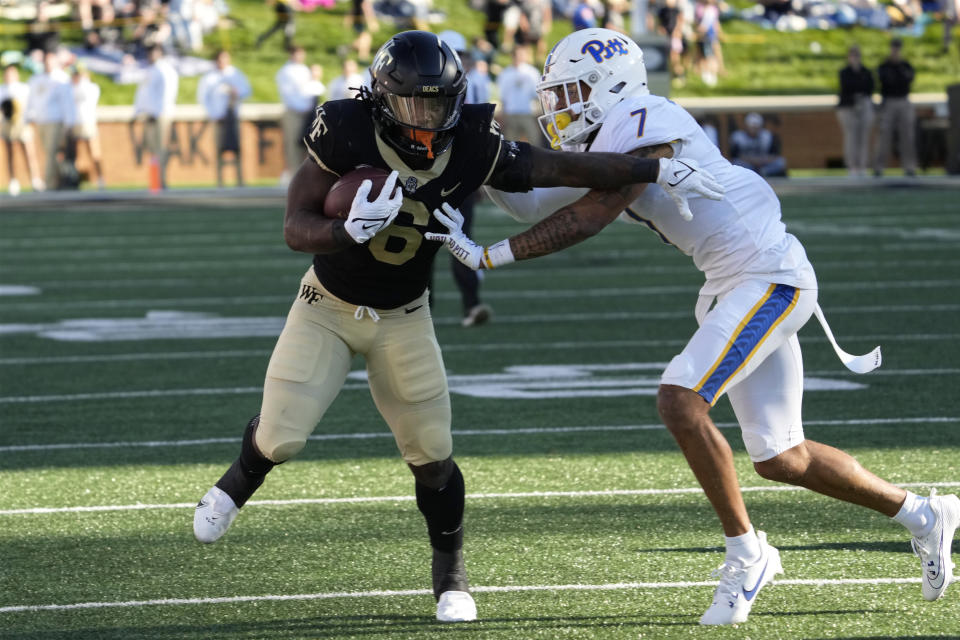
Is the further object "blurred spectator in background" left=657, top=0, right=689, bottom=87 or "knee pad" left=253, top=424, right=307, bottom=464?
"blurred spectator in background" left=657, top=0, right=689, bottom=87

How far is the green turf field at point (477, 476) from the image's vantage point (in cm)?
457

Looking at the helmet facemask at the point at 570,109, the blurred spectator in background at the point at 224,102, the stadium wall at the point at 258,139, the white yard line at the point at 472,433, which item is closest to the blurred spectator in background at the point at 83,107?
the blurred spectator in background at the point at 224,102

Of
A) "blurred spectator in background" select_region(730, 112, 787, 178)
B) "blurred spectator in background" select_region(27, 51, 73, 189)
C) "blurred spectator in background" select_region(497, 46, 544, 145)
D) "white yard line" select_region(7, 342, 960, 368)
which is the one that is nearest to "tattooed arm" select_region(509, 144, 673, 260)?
"white yard line" select_region(7, 342, 960, 368)

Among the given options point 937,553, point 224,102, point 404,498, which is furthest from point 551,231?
point 224,102

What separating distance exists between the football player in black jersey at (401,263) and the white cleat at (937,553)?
1.15 metres

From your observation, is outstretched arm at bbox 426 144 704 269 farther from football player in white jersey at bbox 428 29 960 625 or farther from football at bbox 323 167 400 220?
football at bbox 323 167 400 220

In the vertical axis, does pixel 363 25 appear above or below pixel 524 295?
below

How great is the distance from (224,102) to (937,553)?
801 inches

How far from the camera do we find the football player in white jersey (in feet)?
14.4

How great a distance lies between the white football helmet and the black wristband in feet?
1.40

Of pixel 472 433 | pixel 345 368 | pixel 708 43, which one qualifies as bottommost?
pixel 708 43

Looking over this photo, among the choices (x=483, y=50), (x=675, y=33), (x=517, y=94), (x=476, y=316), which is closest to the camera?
(x=476, y=316)

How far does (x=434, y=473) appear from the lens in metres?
4.56

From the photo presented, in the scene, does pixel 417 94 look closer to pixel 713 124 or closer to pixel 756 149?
pixel 756 149
